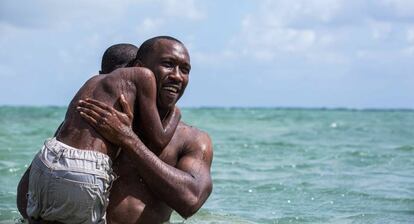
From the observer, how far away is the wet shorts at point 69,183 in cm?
467

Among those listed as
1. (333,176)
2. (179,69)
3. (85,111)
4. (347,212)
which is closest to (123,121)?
(85,111)

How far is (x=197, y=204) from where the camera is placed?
520 cm

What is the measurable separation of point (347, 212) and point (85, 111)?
15.9 feet

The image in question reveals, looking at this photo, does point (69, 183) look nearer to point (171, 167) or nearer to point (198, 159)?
point (171, 167)

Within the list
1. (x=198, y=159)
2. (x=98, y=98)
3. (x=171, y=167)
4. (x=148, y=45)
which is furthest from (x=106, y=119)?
(x=198, y=159)

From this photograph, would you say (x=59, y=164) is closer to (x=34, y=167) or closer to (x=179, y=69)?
(x=34, y=167)

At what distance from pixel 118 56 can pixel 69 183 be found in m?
1.52

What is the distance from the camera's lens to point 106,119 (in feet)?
15.9

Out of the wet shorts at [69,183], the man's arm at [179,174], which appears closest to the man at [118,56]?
the man's arm at [179,174]

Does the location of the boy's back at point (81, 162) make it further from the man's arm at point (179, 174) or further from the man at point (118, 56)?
the man at point (118, 56)

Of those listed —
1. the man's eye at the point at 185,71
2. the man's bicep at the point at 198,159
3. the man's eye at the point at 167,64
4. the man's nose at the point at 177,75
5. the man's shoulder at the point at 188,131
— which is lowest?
the man's bicep at the point at 198,159

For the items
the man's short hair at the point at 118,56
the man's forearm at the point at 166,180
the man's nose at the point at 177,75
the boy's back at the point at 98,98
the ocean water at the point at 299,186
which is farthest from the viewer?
the ocean water at the point at 299,186

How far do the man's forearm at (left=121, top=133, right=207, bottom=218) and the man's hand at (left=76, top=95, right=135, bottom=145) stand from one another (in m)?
0.06

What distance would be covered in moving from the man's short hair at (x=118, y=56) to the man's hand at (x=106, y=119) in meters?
1.07
